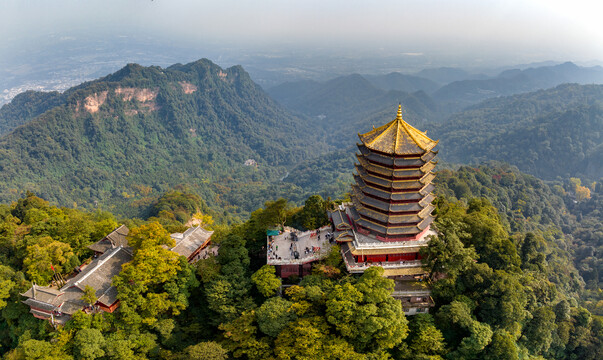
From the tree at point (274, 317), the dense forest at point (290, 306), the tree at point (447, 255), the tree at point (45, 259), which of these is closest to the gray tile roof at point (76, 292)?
the dense forest at point (290, 306)

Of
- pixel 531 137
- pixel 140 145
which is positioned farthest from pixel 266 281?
pixel 140 145

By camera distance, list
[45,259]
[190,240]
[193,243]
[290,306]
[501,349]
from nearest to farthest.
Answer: [501,349], [290,306], [45,259], [193,243], [190,240]

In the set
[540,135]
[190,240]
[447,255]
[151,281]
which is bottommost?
[540,135]

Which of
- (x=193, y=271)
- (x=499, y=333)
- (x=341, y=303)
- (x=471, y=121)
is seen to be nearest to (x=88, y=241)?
(x=193, y=271)

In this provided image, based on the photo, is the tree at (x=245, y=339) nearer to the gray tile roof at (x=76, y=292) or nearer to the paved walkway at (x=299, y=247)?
the paved walkway at (x=299, y=247)

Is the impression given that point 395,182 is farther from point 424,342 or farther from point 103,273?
point 103,273

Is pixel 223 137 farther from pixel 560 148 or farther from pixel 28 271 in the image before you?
pixel 28 271

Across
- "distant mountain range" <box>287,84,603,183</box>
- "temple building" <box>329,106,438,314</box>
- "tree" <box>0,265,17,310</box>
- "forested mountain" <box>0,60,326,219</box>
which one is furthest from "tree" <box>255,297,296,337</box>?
"distant mountain range" <box>287,84,603,183</box>
